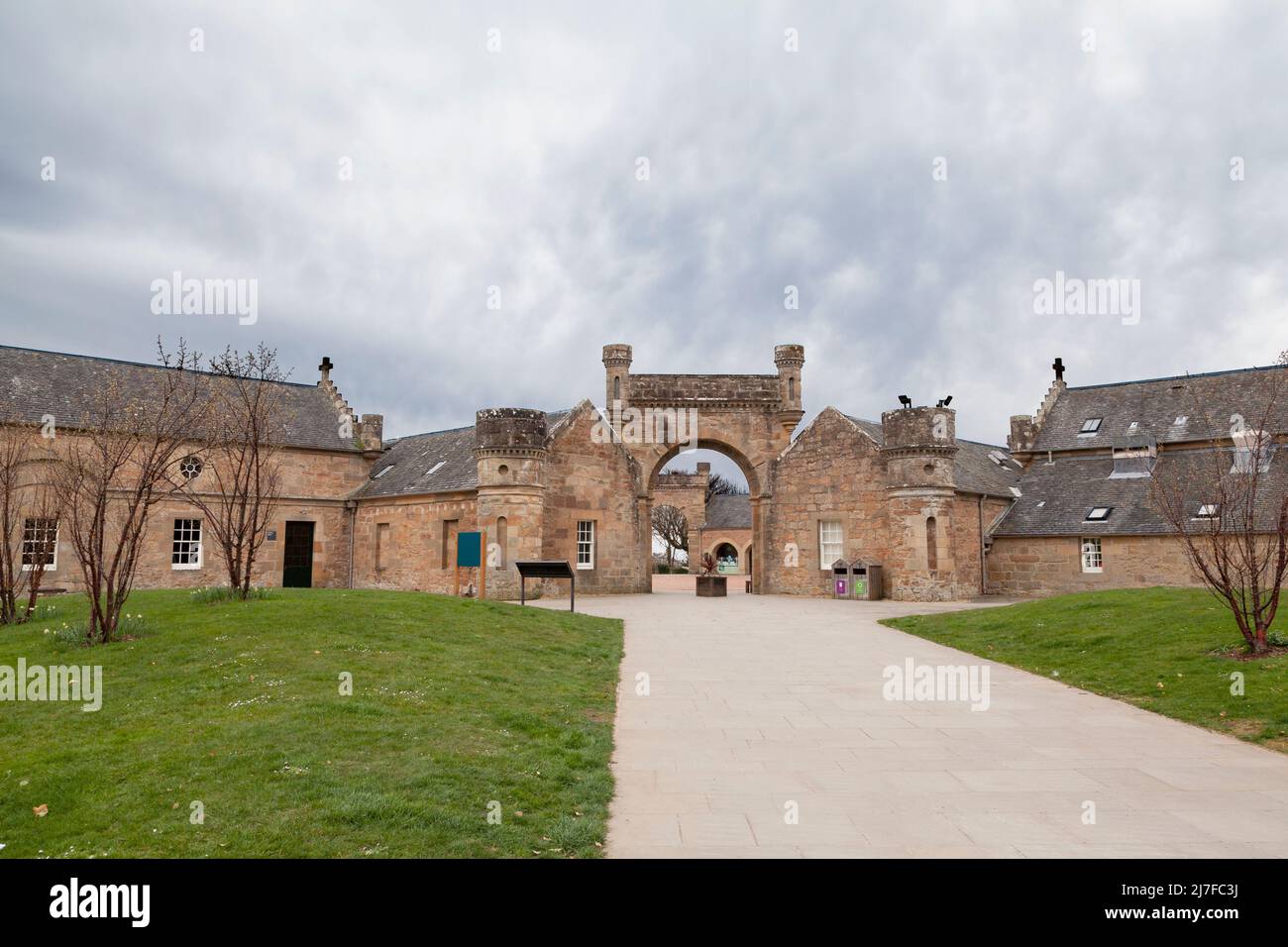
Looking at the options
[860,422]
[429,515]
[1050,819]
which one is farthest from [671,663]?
[860,422]

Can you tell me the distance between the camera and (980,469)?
112 ft

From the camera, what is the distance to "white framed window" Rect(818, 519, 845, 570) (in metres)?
30.6

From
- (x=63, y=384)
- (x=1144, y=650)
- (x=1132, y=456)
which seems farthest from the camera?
(x=1132, y=456)

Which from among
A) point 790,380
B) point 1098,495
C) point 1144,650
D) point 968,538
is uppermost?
point 790,380

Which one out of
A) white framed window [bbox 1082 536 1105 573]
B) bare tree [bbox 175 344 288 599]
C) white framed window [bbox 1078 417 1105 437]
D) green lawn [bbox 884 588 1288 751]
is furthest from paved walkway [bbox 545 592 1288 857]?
white framed window [bbox 1078 417 1105 437]

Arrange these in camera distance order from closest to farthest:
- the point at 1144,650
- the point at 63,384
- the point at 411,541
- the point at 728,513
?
the point at 1144,650 → the point at 63,384 → the point at 411,541 → the point at 728,513

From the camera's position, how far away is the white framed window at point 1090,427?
34281mm

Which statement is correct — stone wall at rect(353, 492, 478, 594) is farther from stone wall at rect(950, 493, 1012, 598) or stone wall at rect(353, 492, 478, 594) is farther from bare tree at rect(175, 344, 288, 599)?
stone wall at rect(950, 493, 1012, 598)

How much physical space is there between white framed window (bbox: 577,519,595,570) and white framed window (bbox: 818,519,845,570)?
8.49m

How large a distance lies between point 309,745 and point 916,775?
5126 mm

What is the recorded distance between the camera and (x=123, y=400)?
1071 inches

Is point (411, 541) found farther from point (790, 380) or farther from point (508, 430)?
point (790, 380)

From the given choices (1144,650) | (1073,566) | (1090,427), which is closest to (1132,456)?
(1090,427)
